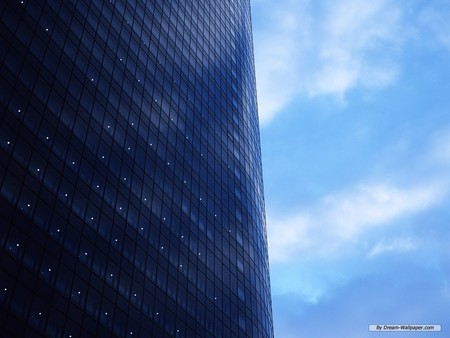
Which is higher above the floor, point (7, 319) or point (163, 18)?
point (163, 18)

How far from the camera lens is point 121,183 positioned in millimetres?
66000

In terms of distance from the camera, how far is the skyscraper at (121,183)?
51.2 meters

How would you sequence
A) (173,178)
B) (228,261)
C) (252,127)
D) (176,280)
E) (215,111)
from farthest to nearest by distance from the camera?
1. (252,127)
2. (215,111)
3. (228,261)
4. (173,178)
5. (176,280)

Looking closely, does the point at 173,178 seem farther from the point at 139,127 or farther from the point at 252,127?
the point at 252,127

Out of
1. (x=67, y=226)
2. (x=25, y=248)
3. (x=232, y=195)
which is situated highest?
(x=232, y=195)

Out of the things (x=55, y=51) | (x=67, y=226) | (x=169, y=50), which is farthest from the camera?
(x=169, y=50)

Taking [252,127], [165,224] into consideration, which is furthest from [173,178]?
[252,127]

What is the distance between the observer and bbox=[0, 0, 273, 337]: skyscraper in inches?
2014

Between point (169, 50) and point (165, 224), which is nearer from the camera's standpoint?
point (165, 224)

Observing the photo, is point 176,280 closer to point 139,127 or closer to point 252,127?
point 139,127

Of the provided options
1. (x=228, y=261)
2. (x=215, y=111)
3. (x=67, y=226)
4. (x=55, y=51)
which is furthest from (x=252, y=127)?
(x=67, y=226)

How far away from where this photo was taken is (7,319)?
1777 inches

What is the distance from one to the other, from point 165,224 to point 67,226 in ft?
61.8

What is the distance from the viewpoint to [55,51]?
62.6 m
